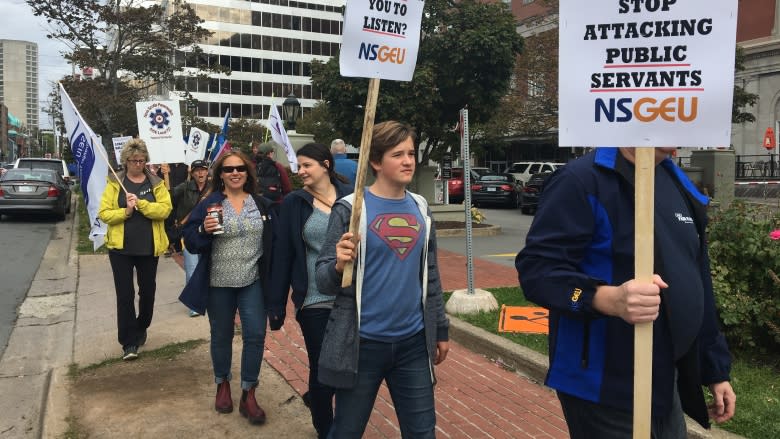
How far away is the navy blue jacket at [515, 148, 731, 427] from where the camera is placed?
84.2 inches

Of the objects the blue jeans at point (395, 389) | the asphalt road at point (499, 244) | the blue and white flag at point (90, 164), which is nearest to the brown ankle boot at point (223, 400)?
the blue jeans at point (395, 389)

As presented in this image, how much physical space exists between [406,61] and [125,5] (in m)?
21.5

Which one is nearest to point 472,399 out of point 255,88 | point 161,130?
point 161,130

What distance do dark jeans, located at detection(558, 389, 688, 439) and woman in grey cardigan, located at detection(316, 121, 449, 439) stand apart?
87 cm

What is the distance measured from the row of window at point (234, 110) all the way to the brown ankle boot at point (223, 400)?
235ft

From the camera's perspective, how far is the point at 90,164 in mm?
6156

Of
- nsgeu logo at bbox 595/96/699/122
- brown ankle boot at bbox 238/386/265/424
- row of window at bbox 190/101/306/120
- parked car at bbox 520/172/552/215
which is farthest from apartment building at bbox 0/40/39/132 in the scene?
nsgeu logo at bbox 595/96/699/122

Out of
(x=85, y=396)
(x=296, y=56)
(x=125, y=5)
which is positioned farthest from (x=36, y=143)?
(x=85, y=396)

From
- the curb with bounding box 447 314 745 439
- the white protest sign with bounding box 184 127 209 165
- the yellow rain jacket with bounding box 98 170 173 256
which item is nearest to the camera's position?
the curb with bounding box 447 314 745 439

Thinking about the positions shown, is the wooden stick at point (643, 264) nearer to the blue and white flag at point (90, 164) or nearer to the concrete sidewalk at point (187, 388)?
the concrete sidewalk at point (187, 388)

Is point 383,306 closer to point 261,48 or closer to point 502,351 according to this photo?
point 502,351

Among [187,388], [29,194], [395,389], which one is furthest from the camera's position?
[29,194]

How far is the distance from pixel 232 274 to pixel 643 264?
3195 millimetres

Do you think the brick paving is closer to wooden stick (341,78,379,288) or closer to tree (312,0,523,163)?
wooden stick (341,78,379,288)
